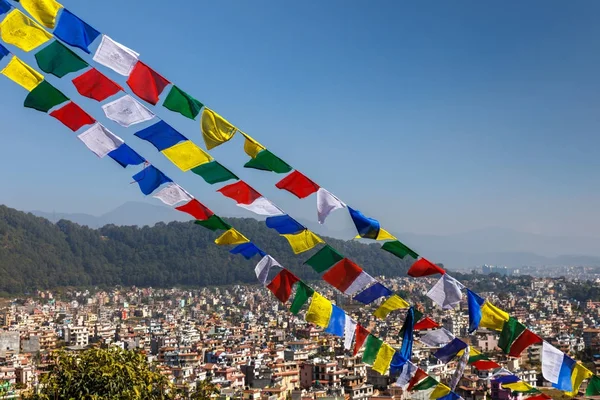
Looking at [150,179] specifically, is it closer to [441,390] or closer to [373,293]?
[373,293]

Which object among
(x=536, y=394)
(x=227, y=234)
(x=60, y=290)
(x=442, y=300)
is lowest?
(x=60, y=290)

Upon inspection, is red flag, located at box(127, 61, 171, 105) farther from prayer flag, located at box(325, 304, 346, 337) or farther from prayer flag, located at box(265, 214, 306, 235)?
prayer flag, located at box(325, 304, 346, 337)

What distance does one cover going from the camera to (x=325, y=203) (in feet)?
15.0

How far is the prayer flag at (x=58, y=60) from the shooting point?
414cm

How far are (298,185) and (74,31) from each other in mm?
1447

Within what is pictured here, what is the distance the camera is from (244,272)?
9044 cm

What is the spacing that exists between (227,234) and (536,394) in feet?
8.46

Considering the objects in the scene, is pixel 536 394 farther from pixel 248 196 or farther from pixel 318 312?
pixel 248 196

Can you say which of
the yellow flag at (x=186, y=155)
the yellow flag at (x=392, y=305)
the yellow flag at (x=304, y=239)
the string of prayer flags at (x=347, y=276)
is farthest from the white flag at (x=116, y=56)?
the yellow flag at (x=392, y=305)

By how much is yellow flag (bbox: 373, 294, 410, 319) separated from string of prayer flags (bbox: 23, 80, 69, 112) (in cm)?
231

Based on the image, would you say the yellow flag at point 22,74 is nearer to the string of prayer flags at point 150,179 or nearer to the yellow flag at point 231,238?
the string of prayer flags at point 150,179

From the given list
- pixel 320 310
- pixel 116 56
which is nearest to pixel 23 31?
pixel 116 56

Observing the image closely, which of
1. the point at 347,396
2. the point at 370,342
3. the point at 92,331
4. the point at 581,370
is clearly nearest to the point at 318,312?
the point at 370,342

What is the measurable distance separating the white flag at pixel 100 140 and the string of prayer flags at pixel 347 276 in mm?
1459
